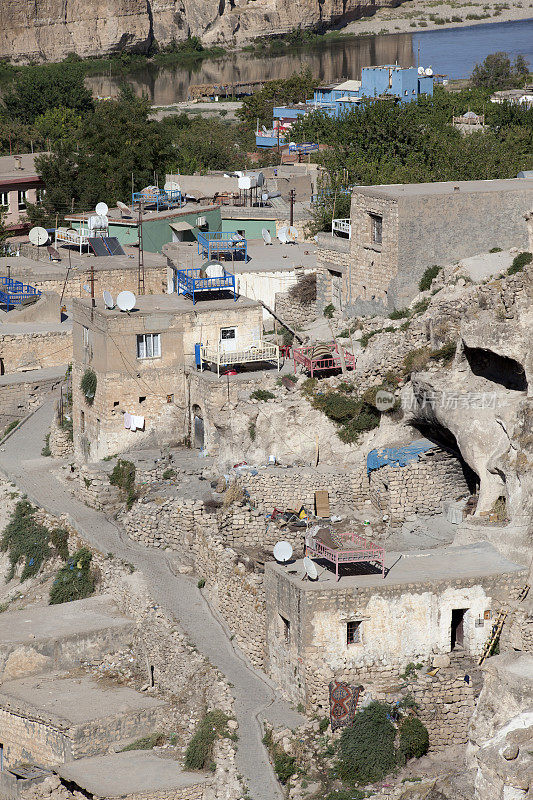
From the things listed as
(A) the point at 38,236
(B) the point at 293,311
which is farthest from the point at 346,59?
(B) the point at 293,311

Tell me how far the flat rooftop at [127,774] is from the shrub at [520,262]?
12480mm

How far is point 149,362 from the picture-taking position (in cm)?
3319

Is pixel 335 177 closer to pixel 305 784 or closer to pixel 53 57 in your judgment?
pixel 305 784

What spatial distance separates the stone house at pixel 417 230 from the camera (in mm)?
32938

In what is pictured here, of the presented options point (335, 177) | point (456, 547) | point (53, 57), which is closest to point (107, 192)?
point (335, 177)

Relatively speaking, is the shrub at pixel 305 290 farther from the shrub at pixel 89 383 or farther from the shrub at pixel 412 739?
the shrub at pixel 412 739

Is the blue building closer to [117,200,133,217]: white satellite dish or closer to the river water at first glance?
[117,200,133,217]: white satellite dish

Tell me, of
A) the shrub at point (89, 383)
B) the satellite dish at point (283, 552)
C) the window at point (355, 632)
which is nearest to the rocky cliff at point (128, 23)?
the shrub at point (89, 383)

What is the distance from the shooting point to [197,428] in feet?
110

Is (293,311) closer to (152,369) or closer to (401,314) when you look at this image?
(401,314)

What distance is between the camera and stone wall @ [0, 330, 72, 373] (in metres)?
42.2

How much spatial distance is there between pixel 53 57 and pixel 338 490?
120m

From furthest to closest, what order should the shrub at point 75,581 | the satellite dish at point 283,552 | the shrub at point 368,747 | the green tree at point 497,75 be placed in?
the green tree at point 497,75
the shrub at point 75,581
the satellite dish at point 283,552
the shrub at point 368,747

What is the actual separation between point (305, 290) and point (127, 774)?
53.0 ft
